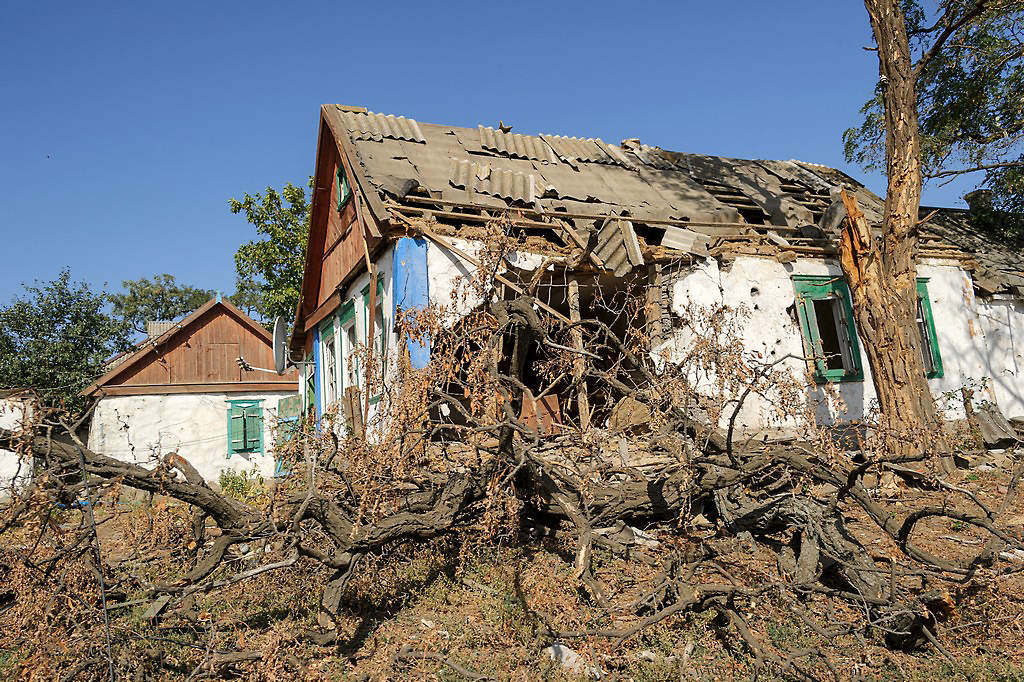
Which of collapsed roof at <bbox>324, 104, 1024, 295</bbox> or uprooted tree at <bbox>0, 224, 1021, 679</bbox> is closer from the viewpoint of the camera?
uprooted tree at <bbox>0, 224, 1021, 679</bbox>

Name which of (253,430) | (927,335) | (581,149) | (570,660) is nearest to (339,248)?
(581,149)

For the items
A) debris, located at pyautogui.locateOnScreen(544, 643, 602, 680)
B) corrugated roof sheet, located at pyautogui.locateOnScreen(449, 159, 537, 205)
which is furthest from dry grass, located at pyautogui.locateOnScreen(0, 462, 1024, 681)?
corrugated roof sheet, located at pyautogui.locateOnScreen(449, 159, 537, 205)

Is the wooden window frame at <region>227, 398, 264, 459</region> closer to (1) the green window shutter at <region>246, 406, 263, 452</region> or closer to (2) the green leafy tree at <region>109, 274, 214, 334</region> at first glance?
(1) the green window shutter at <region>246, 406, 263, 452</region>

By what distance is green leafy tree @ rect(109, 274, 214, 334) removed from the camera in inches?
1786

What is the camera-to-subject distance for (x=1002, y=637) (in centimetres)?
419

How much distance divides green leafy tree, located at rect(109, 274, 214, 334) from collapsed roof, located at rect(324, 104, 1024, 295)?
131 ft

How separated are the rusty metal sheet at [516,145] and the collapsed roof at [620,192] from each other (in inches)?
1.0

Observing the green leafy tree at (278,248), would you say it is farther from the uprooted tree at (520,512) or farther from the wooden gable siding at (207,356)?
the uprooted tree at (520,512)

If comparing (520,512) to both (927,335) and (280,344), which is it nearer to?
(927,335)

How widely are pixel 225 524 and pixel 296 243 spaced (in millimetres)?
19597

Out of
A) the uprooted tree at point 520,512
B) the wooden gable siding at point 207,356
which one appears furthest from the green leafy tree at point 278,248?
the uprooted tree at point 520,512

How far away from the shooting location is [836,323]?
10945mm

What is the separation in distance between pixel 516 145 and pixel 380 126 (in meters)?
2.48

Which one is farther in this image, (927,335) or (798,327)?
(927,335)
